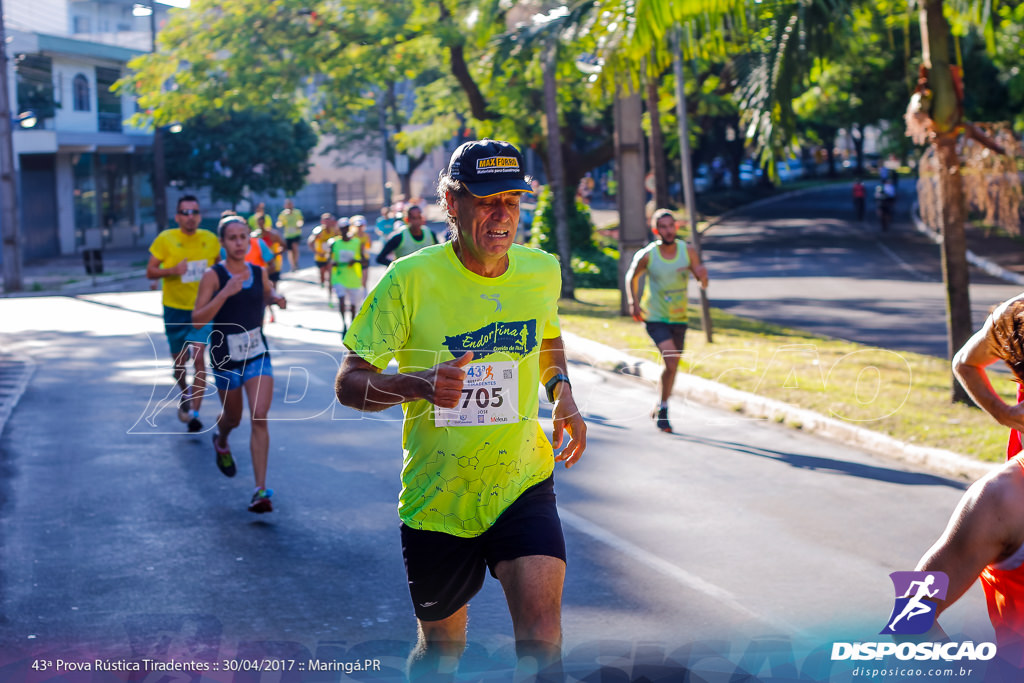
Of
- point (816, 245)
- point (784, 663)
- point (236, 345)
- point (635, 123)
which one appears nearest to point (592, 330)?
point (635, 123)

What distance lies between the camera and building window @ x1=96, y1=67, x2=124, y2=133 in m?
43.4

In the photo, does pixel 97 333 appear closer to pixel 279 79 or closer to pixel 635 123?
pixel 635 123

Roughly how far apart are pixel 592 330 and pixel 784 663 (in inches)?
516

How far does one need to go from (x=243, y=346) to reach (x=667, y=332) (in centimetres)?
414

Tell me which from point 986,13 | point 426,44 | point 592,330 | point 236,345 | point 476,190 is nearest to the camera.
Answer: point 476,190

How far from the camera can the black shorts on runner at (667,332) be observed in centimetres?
1058

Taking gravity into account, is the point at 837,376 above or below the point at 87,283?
below

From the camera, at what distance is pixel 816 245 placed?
36500 mm

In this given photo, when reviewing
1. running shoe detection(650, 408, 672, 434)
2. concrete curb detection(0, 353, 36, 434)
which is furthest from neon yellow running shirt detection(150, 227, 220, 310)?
running shoe detection(650, 408, 672, 434)

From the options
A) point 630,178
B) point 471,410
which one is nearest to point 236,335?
point 471,410

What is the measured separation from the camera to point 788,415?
1098cm

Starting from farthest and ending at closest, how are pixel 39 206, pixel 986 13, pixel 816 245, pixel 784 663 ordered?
pixel 39 206
pixel 816 245
pixel 986 13
pixel 784 663

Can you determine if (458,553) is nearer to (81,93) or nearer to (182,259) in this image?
(182,259)

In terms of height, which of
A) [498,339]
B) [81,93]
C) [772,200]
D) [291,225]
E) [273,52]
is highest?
[81,93]
